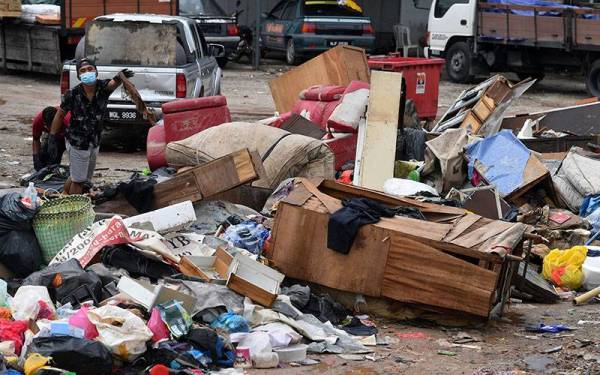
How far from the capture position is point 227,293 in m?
7.19

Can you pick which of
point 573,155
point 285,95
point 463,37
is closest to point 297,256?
point 573,155

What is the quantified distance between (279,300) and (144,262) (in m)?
1.01

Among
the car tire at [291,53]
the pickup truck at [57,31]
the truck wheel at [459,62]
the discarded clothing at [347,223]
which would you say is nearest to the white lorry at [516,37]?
the truck wheel at [459,62]

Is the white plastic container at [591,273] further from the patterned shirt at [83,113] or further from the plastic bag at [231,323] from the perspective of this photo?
the patterned shirt at [83,113]

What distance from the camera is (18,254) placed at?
756cm

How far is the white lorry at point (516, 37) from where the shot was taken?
2162cm

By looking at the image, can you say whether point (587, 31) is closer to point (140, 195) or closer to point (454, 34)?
point (454, 34)

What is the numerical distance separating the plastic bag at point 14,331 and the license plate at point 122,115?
24.9ft

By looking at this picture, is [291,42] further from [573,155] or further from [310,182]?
[310,182]

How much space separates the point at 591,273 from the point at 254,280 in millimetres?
3022

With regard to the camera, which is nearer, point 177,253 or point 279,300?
point 279,300

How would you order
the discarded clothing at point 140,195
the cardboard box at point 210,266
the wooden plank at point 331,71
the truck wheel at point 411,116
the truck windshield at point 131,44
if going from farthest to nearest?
the truck windshield at point 131,44, the wooden plank at point 331,71, the truck wheel at point 411,116, the discarded clothing at point 140,195, the cardboard box at point 210,266

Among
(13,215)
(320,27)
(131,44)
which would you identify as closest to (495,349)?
(13,215)

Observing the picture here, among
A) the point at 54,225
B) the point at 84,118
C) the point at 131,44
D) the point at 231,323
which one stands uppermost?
the point at 131,44
